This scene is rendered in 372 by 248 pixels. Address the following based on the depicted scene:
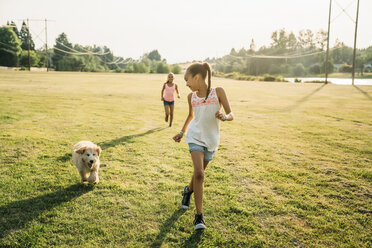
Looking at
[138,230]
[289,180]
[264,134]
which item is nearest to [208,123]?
[138,230]

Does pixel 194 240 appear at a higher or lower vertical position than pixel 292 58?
lower

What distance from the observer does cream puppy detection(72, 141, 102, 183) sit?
4.29 m

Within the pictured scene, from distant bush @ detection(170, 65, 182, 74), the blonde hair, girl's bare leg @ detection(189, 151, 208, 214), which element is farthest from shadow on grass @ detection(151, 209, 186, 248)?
distant bush @ detection(170, 65, 182, 74)

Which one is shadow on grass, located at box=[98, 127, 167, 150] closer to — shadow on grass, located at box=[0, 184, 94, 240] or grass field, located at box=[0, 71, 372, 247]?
grass field, located at box=[0, 71, 372, 247]

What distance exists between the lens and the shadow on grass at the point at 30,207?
334cm

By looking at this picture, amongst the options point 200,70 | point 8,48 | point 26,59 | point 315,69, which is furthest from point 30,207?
point 315,69

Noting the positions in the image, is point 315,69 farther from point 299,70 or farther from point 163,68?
point 163,68

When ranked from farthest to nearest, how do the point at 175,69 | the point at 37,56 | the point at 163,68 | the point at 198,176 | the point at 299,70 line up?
the point at 175,69 < the point at 163,68 < the point at 299,70 < the point at 37,56 < the point at 198,176

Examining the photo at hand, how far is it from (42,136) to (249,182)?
641cm

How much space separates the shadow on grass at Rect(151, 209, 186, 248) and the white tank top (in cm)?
115

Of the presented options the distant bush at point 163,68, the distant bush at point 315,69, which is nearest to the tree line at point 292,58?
the distant bush at point 315,69

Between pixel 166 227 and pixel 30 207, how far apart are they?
219 cm

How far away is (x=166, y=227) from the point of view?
341 centimetres

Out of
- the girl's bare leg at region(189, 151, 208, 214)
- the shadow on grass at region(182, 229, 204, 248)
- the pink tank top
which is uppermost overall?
the pink tank top
